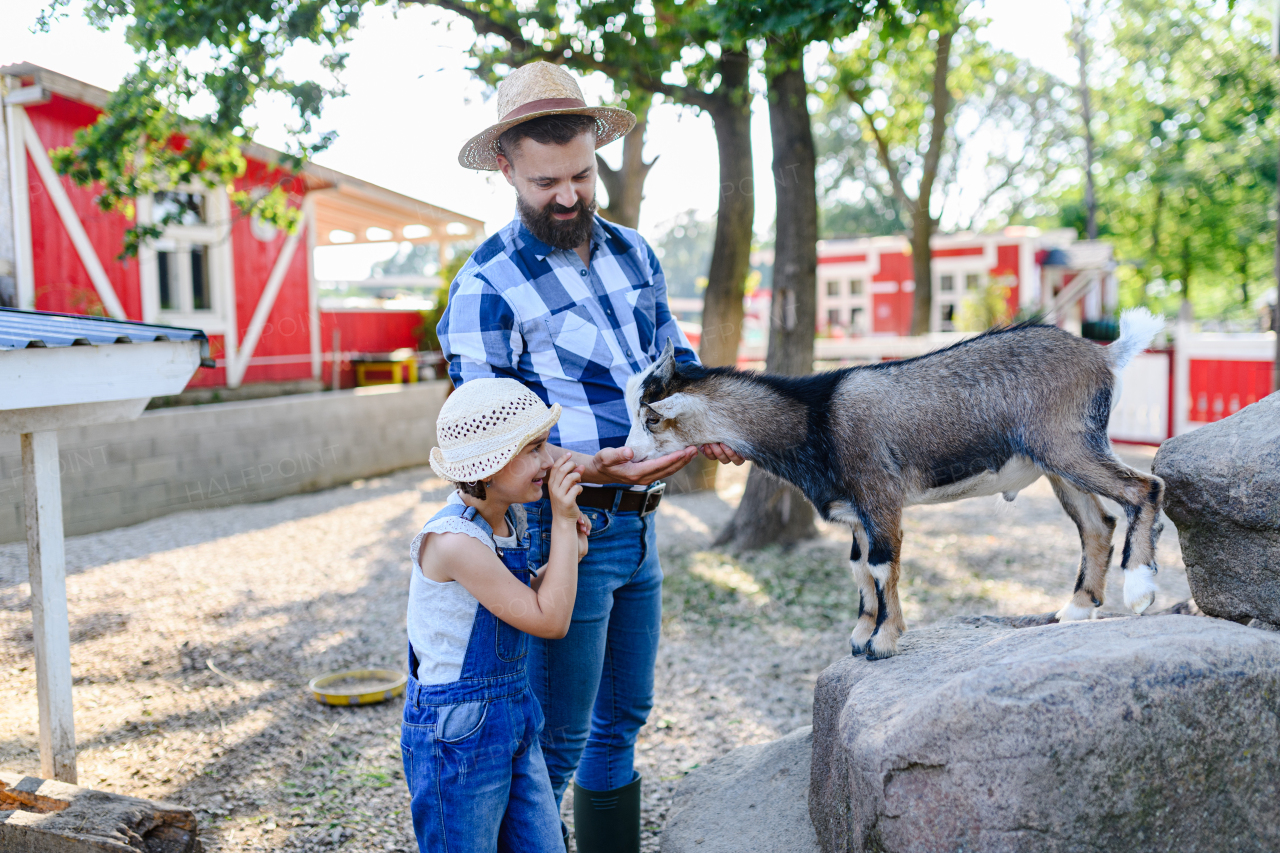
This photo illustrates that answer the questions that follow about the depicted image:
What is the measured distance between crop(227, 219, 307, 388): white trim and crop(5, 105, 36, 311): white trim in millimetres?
2371

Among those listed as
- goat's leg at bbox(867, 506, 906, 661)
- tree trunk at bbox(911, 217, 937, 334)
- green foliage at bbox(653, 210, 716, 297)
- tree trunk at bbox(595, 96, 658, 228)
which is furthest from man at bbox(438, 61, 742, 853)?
green foliage at bbox(653, 210, 716, 297)

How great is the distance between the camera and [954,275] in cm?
2395

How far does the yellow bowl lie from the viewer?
447 centimetres

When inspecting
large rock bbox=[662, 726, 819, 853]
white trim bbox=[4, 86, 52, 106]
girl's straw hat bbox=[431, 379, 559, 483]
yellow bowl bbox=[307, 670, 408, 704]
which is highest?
white trim bbox=[4, 86, 52, 106]

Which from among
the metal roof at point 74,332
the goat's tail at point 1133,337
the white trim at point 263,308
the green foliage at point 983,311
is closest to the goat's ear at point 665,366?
the goat's tail at point 1133,337

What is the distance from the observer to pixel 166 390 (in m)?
3.15

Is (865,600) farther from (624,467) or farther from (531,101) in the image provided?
(531,101)

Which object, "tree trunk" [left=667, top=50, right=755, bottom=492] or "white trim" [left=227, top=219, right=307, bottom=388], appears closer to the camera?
"tree trunk" [left=667, top=50, right=755, bottom=492]

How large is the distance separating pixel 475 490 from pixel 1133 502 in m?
1.78

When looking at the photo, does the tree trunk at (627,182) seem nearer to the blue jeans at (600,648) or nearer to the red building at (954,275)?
the blue jeans at (600,648)

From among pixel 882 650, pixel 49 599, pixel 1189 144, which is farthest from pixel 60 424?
pixel 1189 144

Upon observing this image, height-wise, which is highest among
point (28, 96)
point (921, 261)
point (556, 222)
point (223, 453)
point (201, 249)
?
point (28, 96)

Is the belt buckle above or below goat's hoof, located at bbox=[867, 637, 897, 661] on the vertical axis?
above

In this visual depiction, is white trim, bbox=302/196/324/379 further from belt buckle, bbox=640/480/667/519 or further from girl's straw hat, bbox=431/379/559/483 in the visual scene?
girl's straw hat, bbox=431/379/559/483
